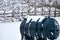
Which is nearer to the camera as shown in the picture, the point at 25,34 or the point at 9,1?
the point at 25,34

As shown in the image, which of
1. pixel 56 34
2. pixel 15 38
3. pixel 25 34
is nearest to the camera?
pixel 56 34

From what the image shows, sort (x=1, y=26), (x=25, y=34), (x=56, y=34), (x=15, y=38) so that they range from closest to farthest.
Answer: (x=56, y=34) → (x=25, y=34) → (x=15, y=38) → (x=1, y=26)

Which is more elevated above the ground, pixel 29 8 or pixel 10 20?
pixel 29 8

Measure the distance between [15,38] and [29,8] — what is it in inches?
48.0

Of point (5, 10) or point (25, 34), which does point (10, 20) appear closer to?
point (5, 10)

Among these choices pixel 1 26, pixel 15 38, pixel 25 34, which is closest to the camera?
pixel 25 34

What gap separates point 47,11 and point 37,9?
0.32m

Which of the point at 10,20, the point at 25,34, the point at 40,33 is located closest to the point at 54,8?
the point at 10,20

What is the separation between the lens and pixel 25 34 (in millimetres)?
2830

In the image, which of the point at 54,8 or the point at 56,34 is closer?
the point at 56,34

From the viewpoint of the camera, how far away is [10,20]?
5016 millimetres

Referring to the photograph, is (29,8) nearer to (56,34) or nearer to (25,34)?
(25,34)

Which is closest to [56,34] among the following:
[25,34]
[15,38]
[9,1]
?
[25,34]

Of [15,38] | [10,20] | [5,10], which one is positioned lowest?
[15,38]
